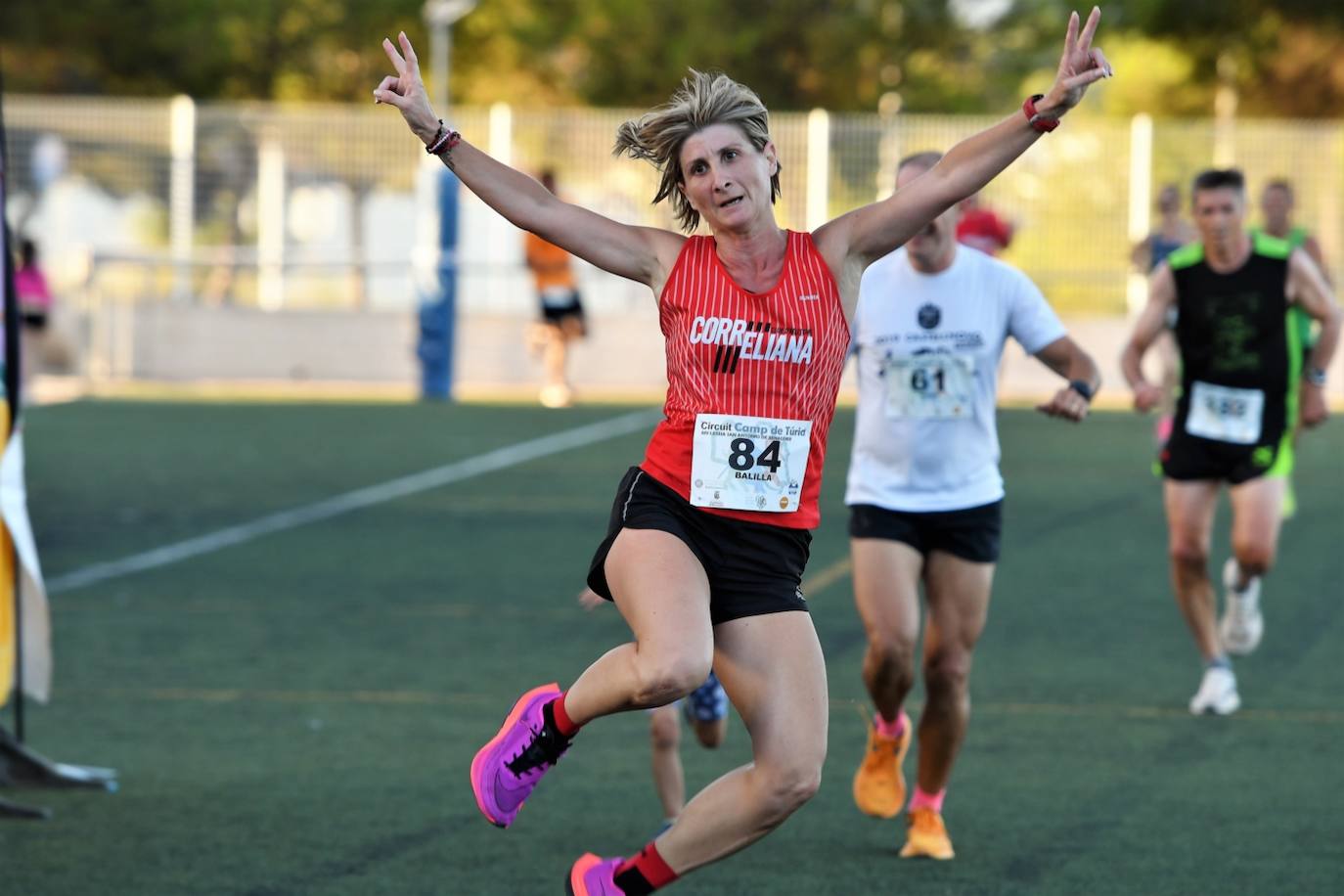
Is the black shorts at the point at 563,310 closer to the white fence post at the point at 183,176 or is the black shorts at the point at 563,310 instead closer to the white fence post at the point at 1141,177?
the white fence post at the point at 183,176

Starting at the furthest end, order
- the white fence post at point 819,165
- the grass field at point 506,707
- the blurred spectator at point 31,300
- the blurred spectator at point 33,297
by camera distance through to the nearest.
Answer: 1. the white fence post at point 819,165
2. the blurred spectator at point 33,297
3. the blurred spectator at point 31,300
4. the grass field at point 506,707

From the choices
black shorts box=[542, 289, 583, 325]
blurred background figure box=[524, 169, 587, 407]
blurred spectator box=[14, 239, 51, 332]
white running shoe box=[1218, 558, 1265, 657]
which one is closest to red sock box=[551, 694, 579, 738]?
white running shoe box=[1218, 558, 1265, 657]

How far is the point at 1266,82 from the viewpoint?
43500mm

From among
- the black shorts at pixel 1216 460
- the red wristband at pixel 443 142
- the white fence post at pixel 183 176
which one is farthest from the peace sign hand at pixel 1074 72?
the white fence post at pixel 183 176

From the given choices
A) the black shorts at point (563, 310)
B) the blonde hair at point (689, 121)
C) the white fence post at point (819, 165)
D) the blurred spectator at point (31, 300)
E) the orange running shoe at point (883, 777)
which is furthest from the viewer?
the white fence post at point (819, 165)

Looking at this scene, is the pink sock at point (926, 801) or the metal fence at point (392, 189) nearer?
the pink sock at point (926, 801)

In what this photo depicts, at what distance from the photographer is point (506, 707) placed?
8992 millimetres

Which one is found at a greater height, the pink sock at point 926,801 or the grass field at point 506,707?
the pink sock at point 926,801

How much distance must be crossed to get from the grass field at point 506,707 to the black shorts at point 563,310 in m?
7.29

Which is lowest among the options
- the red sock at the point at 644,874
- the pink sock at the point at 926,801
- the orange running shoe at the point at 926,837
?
the orange running shoe at the point at 926,837

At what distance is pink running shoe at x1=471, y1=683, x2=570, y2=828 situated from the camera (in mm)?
5227

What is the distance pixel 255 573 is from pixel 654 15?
27.8 meters

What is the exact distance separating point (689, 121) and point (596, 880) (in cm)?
180

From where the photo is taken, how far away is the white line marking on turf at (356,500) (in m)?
12.7
